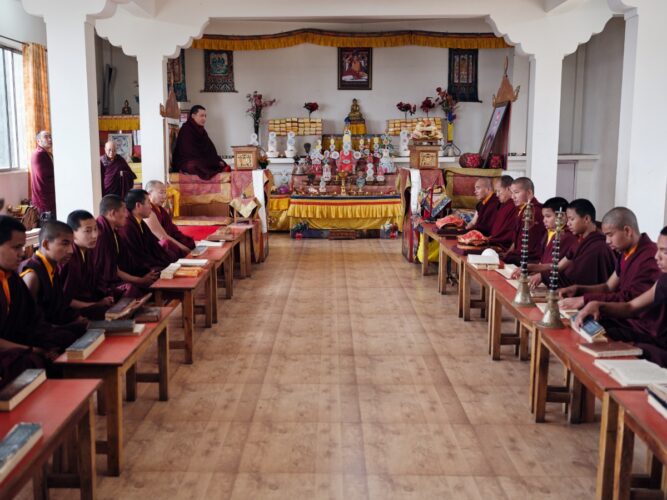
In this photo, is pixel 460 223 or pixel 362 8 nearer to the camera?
pixel 460 223

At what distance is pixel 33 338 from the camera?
3525 millimetres

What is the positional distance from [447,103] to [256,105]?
3.75 m

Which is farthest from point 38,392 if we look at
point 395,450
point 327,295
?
point 327,295

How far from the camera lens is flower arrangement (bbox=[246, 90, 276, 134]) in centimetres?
1347

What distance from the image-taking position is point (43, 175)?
9.46 meters

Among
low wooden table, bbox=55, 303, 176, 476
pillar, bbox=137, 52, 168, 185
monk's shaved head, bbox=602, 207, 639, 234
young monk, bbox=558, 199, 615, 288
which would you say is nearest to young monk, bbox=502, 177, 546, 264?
young monk, bbox=558, 199, 615, 288

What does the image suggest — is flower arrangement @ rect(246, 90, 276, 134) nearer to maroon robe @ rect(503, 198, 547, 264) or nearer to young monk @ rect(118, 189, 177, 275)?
young monk @ rect(118, 189, 177, 275)

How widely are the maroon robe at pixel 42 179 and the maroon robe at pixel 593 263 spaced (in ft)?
→ 24.0

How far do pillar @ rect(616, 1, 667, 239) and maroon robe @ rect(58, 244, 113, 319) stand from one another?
4858 millimetres

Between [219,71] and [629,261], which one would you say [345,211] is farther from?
[629,261]

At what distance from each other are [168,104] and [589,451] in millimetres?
7445

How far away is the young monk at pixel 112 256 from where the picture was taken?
5027 millimetres

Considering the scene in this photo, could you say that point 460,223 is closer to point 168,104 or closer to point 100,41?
point 168,104

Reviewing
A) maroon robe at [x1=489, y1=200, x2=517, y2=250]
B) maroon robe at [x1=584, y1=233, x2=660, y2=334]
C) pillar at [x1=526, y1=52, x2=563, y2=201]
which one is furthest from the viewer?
pillar at [x1=526, y1=52, x2=563, y2=201]
